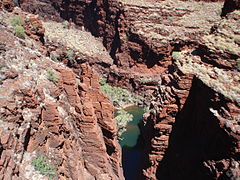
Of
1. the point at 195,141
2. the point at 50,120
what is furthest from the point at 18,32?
the point at 195,141

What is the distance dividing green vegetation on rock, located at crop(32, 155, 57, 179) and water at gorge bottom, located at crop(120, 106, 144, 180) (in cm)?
1377

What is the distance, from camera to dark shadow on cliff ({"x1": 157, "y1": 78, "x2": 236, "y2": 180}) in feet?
48.7

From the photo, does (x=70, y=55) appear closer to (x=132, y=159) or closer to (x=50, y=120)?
(x=132, y=159)

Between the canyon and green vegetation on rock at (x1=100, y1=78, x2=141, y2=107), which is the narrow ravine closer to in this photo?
green vegetation on rock at (x1=100, y1=78, x2=141, y2=107)

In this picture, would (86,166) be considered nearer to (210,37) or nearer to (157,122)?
(157,122)

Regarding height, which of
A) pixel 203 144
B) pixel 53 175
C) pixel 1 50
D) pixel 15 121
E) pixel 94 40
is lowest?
pixel 94 40

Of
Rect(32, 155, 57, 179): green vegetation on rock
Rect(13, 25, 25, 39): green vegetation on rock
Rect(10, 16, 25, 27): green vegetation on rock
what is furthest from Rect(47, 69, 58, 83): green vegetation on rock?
Rect(10, 16, 25, 27): green vegetation on rock

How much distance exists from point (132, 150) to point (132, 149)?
200mm

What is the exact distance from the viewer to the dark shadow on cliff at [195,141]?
1484cm

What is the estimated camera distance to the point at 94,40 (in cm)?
5359

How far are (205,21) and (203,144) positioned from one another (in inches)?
1421

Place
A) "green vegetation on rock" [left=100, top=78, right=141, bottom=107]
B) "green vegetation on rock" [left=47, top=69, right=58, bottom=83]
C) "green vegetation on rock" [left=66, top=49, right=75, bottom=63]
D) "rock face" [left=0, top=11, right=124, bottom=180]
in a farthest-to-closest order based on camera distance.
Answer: "green vegetation on rock" [left=66, top=49, right=75, bottom=63] < "green vegetation on rock" [left=100, top=78, right=141, bottom=107] < "green vegetation on rock" [left=47, top=69, right=58, bottom=83] < "rock face" [left=0, top=11, right=124, bottom=180]

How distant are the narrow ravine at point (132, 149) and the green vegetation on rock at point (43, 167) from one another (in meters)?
13.8

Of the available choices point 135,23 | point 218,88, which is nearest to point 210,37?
point 218,88
